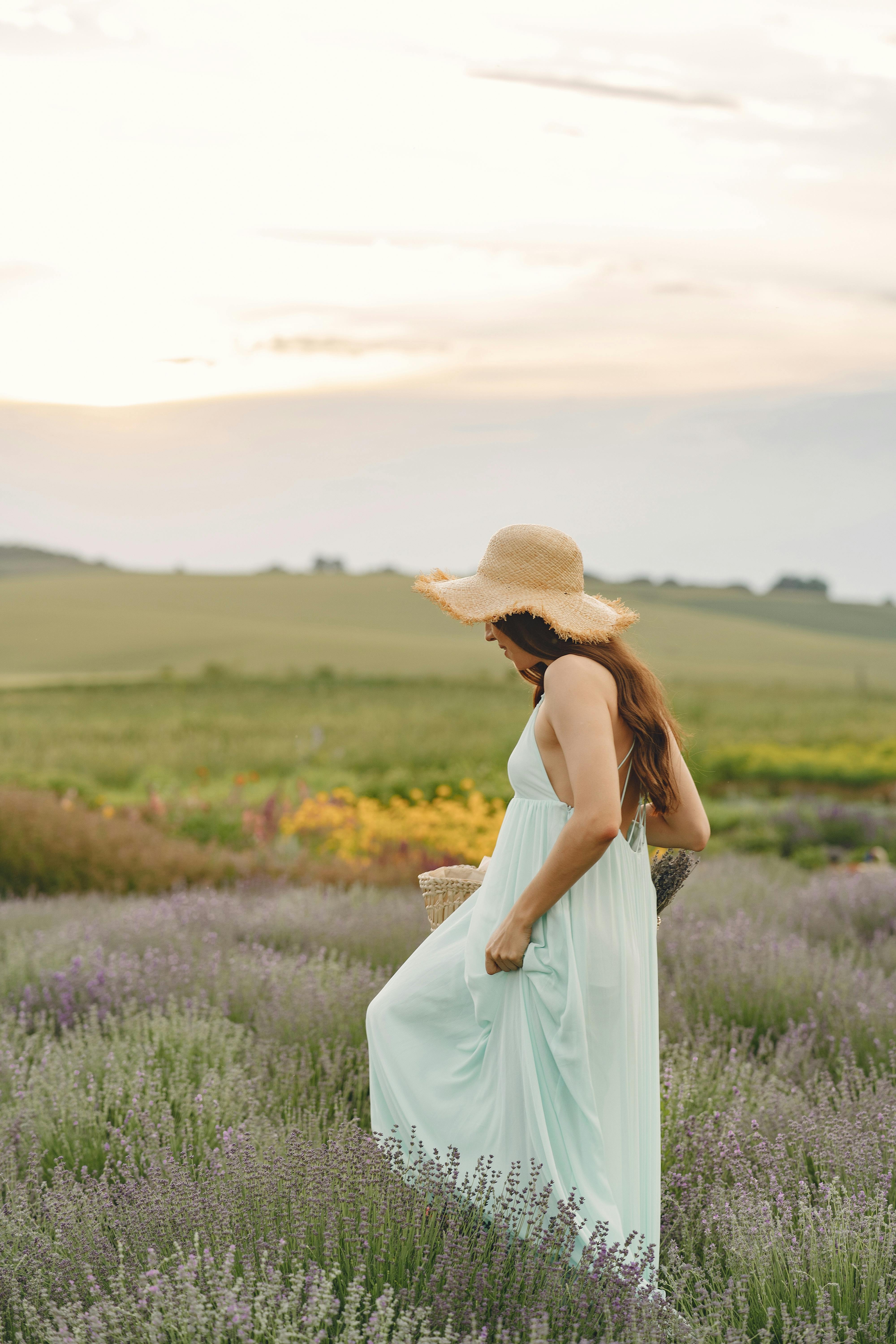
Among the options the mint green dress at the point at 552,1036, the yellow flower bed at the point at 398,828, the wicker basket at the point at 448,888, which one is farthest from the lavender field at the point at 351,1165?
the yellow flower bed at the point at 398,828

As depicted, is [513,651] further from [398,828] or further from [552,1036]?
[398,828]

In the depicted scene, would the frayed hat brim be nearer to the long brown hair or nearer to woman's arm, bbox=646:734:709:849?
the long brown hair

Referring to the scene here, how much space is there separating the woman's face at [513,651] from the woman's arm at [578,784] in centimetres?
14

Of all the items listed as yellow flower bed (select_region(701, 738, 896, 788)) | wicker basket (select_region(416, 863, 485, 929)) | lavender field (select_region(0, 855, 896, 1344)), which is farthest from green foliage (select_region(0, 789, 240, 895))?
yellow flower bed (select_region(701, 738, 896, 788))

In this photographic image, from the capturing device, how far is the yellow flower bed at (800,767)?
13508 mm

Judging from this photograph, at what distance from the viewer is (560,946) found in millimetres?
2305

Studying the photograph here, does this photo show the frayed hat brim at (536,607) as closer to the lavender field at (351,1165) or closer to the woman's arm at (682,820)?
the woman's arm at (682,820)

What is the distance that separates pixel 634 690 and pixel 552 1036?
2.43ft

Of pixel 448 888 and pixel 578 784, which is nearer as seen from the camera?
pixel 578 784

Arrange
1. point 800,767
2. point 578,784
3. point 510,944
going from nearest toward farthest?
point 578,784 < point 510,944 < point 800,767

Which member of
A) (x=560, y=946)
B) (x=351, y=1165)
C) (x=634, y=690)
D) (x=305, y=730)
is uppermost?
(x=634, y=690)

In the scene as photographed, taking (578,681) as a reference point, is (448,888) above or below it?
below

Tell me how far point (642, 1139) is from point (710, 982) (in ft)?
7.20

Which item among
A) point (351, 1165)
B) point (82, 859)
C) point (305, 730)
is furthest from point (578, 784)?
point (305, 730)
